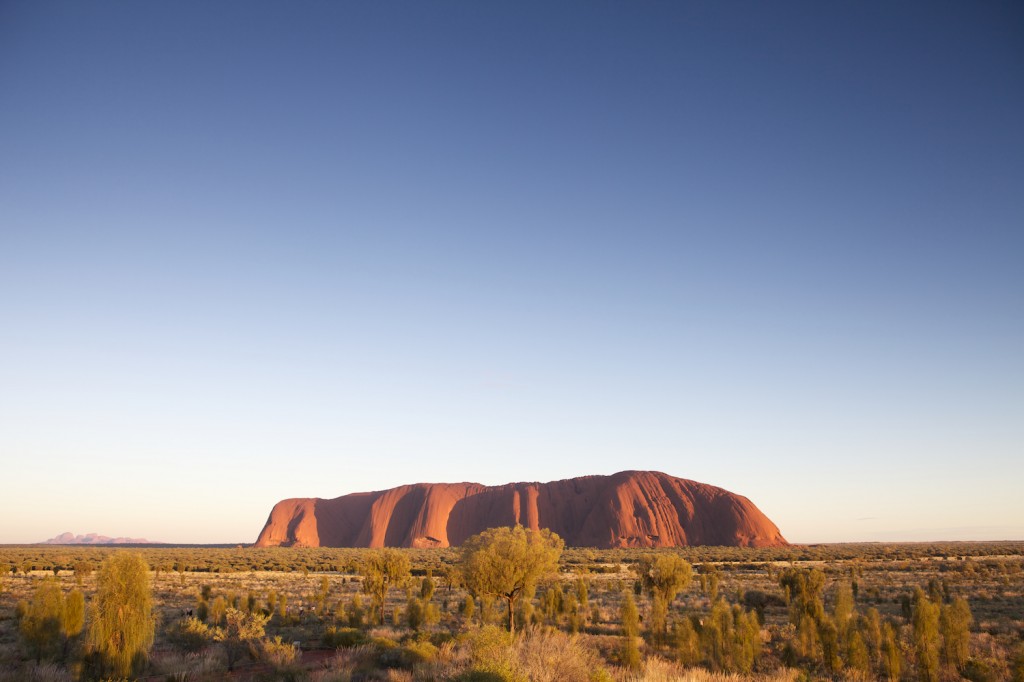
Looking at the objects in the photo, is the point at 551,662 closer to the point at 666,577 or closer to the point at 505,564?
the point at 505,564

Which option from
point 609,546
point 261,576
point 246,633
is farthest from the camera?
point 609,546

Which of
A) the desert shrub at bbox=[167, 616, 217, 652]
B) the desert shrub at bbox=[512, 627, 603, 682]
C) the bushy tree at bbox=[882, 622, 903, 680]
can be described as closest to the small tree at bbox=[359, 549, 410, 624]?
the desert shrub at bbox=[167, 616, 217, 652]

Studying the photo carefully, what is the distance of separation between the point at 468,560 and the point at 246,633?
721 cm

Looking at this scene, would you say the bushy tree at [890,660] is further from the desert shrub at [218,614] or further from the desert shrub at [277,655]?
the desert shrub at [218,614]

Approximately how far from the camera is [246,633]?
17.5 m

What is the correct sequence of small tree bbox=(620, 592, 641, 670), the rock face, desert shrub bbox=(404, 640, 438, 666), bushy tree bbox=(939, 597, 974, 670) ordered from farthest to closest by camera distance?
the rock face → small tree bbox=(620, 592, 641, 670) → bushy tree bbox=(939, 597, 974, 670) → desert shrub bbox=(404, 640, 438, 666)

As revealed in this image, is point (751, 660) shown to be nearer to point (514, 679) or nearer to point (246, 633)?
point (514, 679)

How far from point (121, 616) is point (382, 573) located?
15229 millimetres

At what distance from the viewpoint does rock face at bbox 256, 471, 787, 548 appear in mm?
104562

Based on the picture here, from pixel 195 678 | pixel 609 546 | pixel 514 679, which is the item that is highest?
pixel 514 679

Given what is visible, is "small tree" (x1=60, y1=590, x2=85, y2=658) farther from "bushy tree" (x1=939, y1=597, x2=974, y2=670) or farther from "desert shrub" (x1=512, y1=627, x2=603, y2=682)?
"bushy tree" (x1=939, y1=597, x2=974, y2=670)

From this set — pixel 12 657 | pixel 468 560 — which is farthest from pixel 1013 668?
pixel 12 657

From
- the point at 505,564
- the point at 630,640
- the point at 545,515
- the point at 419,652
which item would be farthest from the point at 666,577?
the point at 545,515

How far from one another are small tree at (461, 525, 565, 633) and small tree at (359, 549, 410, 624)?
23.7 feet
